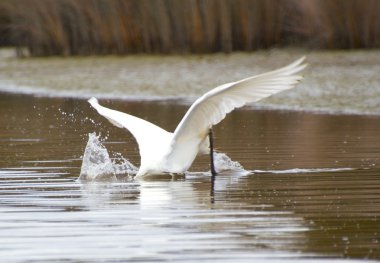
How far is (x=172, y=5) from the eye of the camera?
35938 millimetres

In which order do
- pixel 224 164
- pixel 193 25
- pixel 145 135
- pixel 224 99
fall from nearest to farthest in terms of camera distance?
pixel 224 99 → pixel 145 135 → pixel 224 164 → pixel 193 25

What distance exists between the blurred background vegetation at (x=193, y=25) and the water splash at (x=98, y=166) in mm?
19184

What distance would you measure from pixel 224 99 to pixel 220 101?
39 mm

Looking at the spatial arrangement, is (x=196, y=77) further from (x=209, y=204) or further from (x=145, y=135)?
(x=209, y=204)

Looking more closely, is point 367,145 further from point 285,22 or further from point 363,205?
point 285,22

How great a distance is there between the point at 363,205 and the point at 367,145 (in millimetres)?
5007

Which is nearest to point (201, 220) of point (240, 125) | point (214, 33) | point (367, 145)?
point (367, 145)

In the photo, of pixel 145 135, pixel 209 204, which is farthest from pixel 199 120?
pixel 209 204

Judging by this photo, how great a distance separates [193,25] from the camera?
35.2 m

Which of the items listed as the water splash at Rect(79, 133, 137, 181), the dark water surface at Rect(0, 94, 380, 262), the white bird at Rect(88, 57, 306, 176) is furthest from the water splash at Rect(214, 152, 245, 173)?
the water splash at Rect(79, 133, 137, 181)

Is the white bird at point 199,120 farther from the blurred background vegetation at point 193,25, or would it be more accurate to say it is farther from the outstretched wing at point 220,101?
the blurred background vegetation at point 193,25

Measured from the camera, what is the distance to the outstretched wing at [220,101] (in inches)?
427

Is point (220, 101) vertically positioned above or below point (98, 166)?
above

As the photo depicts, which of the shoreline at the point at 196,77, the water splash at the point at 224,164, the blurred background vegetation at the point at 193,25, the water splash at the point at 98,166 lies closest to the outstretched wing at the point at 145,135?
the water splash at the point at 98,166
